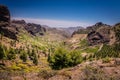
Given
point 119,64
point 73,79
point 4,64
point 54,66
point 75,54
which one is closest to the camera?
point 73,79

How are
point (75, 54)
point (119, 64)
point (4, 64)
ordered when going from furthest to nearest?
point (4, 64)
point (75, 54)
point (119, 64)

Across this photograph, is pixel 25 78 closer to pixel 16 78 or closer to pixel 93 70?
pixel 16 78

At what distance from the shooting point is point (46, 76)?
17.5m

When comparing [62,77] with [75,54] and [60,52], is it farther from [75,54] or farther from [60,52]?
[75,54]

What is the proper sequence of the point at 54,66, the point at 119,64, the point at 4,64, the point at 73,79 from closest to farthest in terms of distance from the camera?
the point at 73,79 < the point at 119,64 < the point at 54,66 < the point at 4,64

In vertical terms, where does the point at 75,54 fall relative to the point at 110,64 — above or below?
below

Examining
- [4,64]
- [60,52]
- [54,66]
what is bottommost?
[4,64]

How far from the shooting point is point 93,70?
58.0 ft

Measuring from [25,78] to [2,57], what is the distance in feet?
274

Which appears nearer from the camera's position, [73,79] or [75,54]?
[73,79]

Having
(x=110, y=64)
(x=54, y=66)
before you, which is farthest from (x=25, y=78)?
(x=54, y=66)

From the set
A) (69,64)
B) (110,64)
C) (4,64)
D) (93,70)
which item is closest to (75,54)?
(69,64)

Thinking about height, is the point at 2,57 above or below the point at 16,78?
below

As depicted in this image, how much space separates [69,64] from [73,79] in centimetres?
3044
